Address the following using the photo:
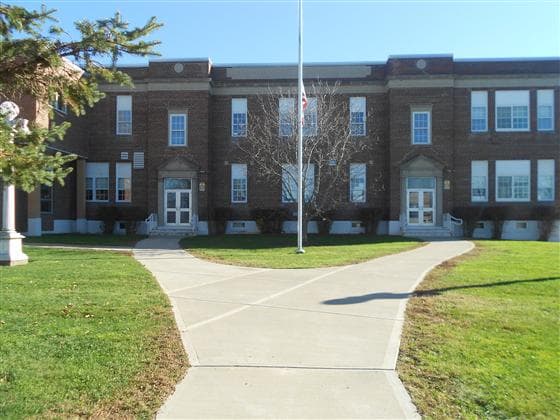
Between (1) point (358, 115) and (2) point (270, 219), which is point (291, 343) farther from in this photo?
(1) point (358, 115)

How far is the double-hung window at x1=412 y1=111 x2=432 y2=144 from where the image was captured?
29.4 metres

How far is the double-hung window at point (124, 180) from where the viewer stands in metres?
31.4

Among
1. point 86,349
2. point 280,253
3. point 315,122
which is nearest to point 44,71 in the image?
point 86,349

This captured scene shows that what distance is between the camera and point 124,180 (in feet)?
103

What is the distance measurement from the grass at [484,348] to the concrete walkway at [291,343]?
291 mm

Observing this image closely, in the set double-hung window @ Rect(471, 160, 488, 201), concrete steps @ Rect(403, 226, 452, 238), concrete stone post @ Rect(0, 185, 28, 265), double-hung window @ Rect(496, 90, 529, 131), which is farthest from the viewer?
double-hung window @ Rect(471, 160, 488, 201)

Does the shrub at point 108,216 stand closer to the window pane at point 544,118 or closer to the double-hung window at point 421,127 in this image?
the double-hung window at point 421,127

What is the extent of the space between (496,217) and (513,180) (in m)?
2.55

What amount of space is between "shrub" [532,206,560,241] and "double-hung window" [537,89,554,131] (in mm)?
4471

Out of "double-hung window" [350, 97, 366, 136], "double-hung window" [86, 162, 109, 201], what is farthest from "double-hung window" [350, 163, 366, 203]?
"double-hung window" [86, 162, 109, 201]

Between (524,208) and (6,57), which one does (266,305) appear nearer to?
(6,57)

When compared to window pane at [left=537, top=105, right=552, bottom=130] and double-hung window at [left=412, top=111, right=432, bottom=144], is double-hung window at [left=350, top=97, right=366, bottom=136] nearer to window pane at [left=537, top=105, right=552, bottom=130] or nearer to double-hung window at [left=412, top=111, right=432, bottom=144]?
double-hung window at [left=412, top=111, right=432, bottom=144]

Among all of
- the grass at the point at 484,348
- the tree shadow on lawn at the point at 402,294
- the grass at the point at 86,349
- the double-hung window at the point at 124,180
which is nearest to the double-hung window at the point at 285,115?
the double-hung window at the point at 124,180

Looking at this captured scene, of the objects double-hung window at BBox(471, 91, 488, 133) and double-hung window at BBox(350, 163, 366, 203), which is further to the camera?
double-hung window at BBox(350, 163, 366, 203)
